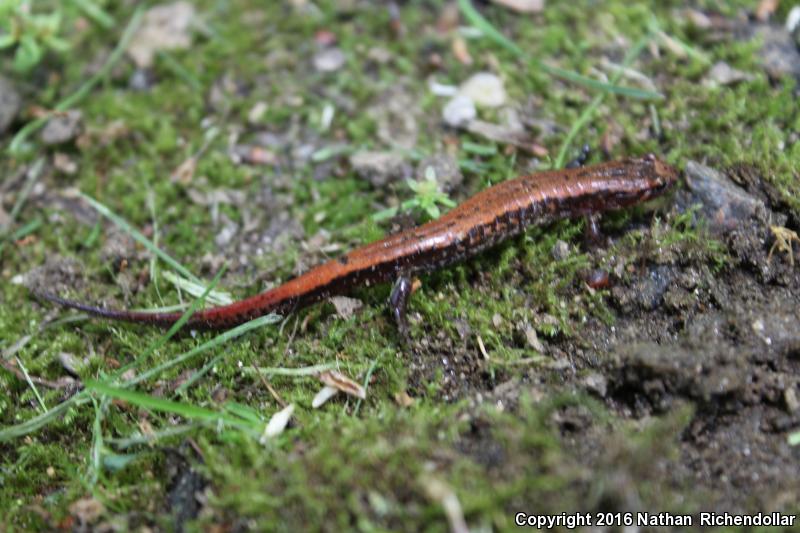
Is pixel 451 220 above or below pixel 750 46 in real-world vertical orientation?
below

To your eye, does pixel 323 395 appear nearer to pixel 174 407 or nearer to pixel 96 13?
pixel 174 407

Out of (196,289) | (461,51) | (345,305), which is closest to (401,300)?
(345,305)

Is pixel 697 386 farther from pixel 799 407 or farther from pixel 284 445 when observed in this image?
pixel 284 445

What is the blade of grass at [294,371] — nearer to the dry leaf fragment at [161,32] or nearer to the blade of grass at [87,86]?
the blade of grass at [87,86]

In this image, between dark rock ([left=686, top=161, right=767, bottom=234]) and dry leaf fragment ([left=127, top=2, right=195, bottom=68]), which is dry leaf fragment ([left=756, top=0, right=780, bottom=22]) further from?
dry leaf fragment ([left=127, top=2, right=195, bottom=68])

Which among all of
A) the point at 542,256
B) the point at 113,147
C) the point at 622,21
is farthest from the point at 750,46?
the point at 113,147

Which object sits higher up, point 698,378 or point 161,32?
point 161,32

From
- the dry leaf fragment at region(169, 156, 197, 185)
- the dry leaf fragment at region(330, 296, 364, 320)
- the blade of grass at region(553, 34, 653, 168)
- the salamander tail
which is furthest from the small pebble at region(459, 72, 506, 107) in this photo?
the salamander tail

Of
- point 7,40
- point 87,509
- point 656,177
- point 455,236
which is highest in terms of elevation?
point 7,40
